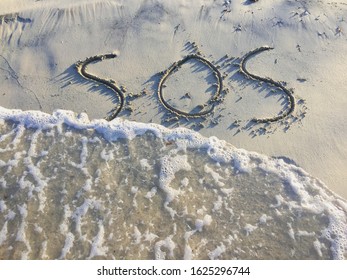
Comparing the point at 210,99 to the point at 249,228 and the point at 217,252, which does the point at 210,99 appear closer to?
the point at 249,228

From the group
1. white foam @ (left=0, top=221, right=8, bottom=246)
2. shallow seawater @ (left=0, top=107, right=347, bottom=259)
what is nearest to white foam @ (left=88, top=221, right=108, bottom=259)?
shallow seawater @ (left=0, top=107, right=347, bottom=259)

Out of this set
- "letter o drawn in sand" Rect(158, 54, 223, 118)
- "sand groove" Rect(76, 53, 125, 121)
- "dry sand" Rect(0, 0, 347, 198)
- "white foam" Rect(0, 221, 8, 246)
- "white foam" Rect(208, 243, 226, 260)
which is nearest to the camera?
"white foam" Rect(208, 243, 226, 260)

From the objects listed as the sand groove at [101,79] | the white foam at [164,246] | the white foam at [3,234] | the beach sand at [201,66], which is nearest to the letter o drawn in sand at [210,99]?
the beach sand at [201,66]

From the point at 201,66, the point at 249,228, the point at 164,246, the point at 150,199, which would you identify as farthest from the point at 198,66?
the point at 164,246

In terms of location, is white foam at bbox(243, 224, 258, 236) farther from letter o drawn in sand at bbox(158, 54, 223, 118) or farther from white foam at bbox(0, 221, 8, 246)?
white foam at bbox(0, 221, 8, 246)
